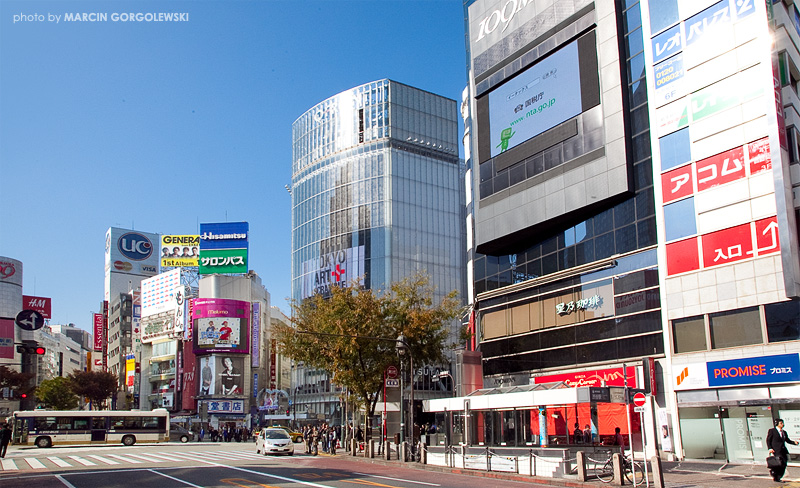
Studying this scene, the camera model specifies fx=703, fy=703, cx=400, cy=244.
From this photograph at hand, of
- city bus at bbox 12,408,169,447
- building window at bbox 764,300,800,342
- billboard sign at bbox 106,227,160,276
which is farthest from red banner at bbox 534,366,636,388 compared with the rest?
billboard sign at bbox 106,227,160,276

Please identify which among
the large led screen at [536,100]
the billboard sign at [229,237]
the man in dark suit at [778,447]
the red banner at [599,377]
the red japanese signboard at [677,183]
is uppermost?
the billboard sign at [229,237]

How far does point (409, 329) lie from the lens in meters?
39.8

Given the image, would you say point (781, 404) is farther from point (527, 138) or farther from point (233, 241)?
point (233, 241)

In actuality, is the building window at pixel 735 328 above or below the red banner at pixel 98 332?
below

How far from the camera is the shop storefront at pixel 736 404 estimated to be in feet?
86.7

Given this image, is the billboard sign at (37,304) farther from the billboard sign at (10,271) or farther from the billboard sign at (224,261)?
the billboard sign at (224,261)

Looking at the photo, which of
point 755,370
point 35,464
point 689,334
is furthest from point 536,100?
point 35,464

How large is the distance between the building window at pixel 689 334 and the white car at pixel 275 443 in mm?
20914

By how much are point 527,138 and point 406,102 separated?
6729 centimetres

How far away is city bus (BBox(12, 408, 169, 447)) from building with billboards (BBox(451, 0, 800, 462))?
1318 inches

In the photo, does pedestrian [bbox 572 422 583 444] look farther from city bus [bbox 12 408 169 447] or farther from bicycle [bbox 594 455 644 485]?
city bus [bbox 12 408 169 447]

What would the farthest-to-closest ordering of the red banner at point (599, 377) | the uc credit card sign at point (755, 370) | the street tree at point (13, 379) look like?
the street tree at point (13, 379)
the red banner at point (599, 377)
the uc credit card sign at point (755, 370)

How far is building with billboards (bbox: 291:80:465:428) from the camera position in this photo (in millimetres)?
101500

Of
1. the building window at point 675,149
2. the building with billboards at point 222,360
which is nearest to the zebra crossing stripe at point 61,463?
the building window at point 675,149
